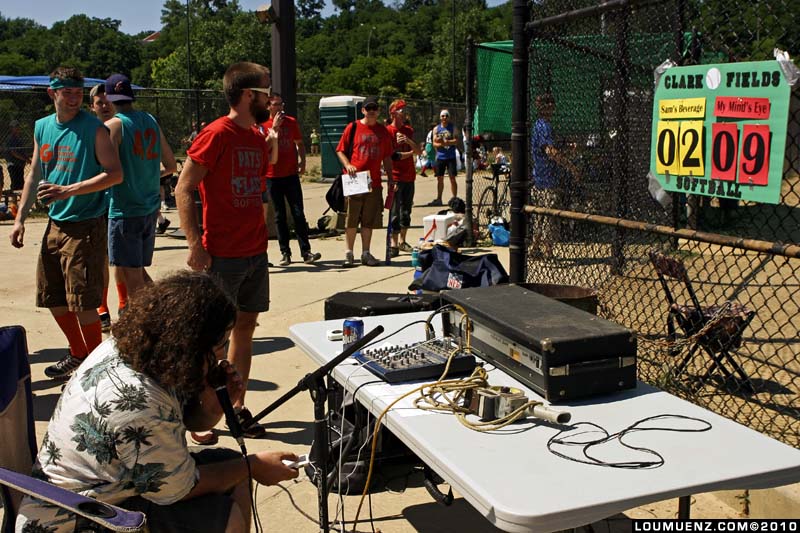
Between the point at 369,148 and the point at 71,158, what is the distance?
466 cm

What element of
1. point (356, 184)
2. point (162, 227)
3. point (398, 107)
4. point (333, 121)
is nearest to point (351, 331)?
point (356, 184)

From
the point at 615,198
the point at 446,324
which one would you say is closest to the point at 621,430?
the point at 446,324

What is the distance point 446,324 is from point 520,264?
1.46 metres

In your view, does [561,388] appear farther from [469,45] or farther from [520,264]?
[469,45]

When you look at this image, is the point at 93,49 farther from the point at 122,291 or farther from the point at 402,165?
the point at 122,291

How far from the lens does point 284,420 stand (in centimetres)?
502

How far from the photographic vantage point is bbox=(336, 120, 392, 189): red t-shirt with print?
9.67 m

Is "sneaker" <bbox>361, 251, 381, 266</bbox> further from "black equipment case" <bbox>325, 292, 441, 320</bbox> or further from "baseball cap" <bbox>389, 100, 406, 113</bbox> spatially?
"black equipment case" <bbox>325, 292, 441, 320</bbox>

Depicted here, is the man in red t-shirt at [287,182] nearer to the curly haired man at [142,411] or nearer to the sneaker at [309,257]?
the sneaker at [309,257]

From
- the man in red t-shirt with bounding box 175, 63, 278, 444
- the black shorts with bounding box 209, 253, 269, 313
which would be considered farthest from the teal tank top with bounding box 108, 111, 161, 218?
the black shorts with bounding box 209, 253, 269, 313

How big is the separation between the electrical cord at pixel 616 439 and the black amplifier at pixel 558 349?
0.67 ft

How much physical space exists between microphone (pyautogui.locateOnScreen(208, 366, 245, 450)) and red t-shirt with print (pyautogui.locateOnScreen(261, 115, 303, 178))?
23.3 ft

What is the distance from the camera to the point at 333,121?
21.8m

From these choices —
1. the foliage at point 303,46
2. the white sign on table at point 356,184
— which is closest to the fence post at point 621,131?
the white sign on table at point 356,184
